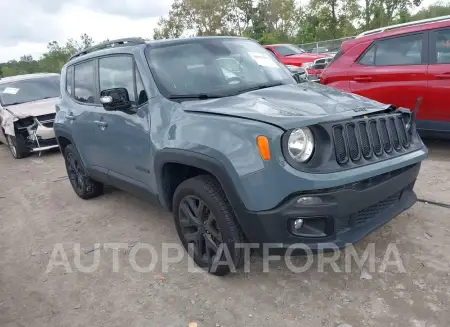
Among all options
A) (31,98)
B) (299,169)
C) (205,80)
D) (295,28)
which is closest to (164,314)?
(299,169)

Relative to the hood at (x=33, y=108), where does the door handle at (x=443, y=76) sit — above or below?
above

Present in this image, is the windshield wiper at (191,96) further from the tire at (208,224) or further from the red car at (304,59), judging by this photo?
the red car at (304,59)

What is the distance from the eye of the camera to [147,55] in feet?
11.3

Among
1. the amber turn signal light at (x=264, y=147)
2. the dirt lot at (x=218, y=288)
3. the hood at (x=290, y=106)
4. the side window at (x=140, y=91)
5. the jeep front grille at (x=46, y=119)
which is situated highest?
the side window at (x=140, y=91)

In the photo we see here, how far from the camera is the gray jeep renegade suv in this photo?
2.46 m

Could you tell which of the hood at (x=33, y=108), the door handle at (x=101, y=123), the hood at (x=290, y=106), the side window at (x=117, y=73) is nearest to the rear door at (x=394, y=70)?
the hood at (x=290, y=106)

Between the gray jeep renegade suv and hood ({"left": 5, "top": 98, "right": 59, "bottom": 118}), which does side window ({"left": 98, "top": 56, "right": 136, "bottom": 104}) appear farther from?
hood ({"left": 5, "top": 98, "right": 59, "bottom": 118})

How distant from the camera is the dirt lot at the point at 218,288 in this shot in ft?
8.50

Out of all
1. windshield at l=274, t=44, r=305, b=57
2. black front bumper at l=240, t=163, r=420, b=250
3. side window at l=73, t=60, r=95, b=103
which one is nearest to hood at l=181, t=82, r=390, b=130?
black front bumper at l=240, t=163, r=420, b=250

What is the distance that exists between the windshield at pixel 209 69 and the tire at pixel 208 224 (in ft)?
2.52

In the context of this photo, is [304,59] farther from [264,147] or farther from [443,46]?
[264,147]

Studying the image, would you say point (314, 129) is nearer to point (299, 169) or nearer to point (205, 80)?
point (299, 169)

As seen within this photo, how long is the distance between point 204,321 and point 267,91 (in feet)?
5.81

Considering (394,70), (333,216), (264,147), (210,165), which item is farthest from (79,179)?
(394,70)
